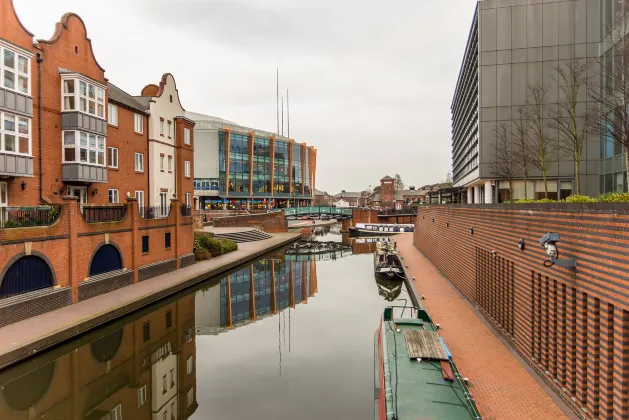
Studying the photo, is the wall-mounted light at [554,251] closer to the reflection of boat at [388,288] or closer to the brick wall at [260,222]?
the reflection of boat at [388,288]

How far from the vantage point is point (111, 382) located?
1184 centimetres

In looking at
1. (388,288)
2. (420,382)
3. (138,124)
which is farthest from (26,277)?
(388,288)

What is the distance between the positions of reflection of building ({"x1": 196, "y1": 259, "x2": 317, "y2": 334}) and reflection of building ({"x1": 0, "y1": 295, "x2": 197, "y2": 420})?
3.01m

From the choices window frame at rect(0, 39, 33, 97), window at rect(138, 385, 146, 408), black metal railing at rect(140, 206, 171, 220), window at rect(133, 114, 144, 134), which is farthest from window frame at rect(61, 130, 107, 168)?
window at rect(138, 385, 146, 408)

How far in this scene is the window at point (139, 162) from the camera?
1109 inches

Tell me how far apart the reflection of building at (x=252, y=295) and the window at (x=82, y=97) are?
11769 mm

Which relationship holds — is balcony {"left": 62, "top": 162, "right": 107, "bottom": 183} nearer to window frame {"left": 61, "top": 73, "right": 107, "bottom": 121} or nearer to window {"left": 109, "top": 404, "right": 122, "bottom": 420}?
window frame {"left": 61, "top": 73, "right": 107, "bottom": 121}

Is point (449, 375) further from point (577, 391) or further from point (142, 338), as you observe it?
point (142, 338)

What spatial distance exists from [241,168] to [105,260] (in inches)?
2604

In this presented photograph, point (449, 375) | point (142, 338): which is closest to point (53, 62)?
point (142, 338)

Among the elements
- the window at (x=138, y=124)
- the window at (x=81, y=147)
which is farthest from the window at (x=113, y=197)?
the window at (x=138, y=124)

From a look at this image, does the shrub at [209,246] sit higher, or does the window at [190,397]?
the shrub at [209,246]

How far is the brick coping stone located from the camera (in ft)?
39.7

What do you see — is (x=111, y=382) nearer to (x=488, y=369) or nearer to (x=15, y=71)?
(x=488, y=369)
